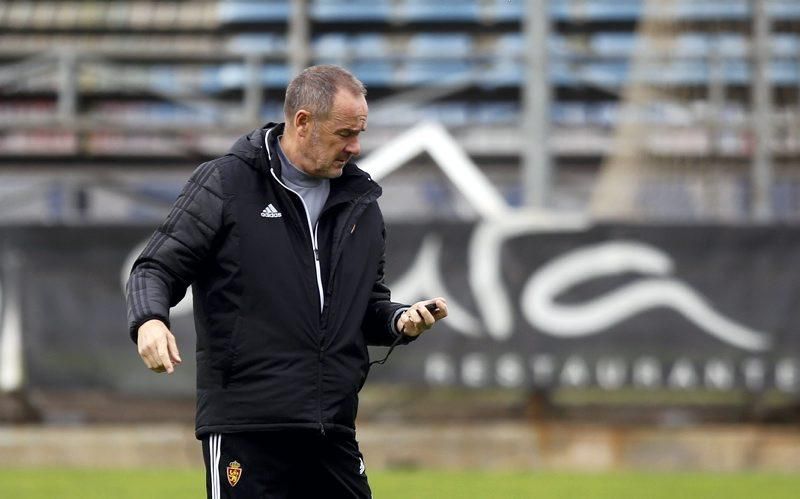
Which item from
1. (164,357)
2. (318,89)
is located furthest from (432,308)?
(164,357)

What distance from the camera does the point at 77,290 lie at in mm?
12805

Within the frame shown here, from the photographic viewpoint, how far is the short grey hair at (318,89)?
181 inches

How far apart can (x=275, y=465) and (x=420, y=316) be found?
0.65 metres

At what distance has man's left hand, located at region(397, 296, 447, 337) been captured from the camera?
458 cm

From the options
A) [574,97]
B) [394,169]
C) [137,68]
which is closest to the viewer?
[394,169]

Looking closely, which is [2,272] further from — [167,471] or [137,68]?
[137,68]

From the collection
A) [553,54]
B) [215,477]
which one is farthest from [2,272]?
[215,477]

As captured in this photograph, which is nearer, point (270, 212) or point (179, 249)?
point (179, 249)

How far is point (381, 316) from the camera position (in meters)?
4.87

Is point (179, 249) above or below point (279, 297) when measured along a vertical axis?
above

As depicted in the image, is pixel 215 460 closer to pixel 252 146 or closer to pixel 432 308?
A: pixel 432 308

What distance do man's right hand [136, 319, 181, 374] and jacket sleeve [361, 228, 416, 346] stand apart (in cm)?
83

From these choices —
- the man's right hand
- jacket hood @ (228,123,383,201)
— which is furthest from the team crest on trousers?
jacket hood @ (228,123,383,201)

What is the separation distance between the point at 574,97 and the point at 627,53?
1472 millimetres
